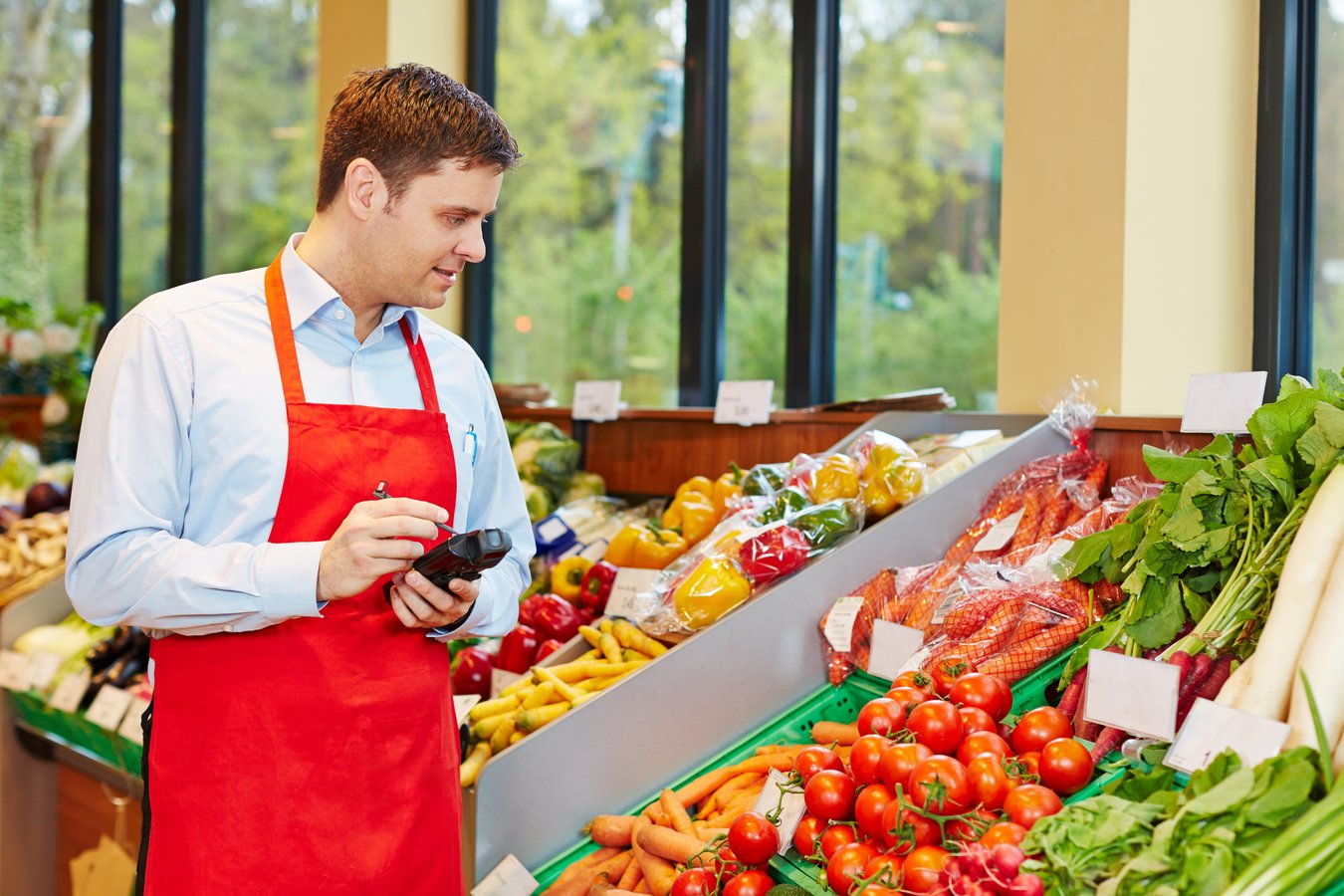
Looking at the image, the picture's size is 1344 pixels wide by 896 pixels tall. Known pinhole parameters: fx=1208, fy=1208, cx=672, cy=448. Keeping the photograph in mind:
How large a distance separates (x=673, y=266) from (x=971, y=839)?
10.6ft

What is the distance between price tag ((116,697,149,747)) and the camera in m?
3.17

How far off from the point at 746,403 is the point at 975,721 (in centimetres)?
179

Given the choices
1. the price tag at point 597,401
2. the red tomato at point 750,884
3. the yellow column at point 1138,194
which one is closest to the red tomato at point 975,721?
the red tomato at point 750,884

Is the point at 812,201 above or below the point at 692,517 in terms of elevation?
above

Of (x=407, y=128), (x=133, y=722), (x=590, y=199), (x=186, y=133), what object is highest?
(x=186, y=133)

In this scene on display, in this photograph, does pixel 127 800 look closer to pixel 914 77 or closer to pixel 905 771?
pixel 905 771

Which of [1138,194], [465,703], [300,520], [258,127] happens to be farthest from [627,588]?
[258,127]

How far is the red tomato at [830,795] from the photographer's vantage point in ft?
5.64

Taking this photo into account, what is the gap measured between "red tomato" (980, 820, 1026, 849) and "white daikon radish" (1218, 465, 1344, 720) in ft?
1.05

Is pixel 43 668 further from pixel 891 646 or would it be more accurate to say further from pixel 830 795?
pixel 830 795

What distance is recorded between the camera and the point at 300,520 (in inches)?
67.9

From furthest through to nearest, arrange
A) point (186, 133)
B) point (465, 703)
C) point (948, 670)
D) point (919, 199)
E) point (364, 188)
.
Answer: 1. point (186, 133)
2. point (919, 199)
3. point (465, 703)
4. point (948, 670)
5. point (364, 188)

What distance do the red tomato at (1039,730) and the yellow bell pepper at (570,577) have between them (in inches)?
63.9

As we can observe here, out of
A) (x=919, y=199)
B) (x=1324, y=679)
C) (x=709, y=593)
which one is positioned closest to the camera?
(x=1324, y=679)
